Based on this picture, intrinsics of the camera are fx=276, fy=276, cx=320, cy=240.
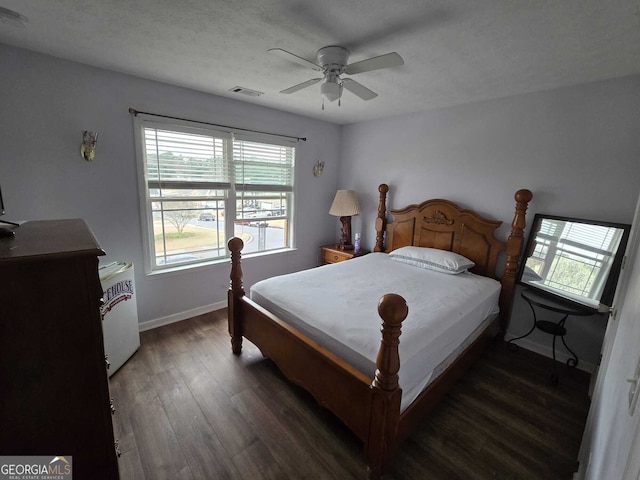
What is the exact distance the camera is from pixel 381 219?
3721mm

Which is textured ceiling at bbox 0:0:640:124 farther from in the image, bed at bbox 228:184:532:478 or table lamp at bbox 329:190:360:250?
table lamp at bbox 329:190:360:250

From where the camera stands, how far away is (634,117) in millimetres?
2100

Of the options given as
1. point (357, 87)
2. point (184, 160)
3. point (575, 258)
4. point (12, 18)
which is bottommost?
point (575, 258)

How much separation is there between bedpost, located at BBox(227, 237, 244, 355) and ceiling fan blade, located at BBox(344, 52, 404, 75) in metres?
1.52

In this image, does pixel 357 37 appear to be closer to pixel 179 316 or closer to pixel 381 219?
pixel 381 219

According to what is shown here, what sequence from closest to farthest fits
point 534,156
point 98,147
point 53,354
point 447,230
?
point 53,354 < point 98,147 < point 534,156 < point 447,230

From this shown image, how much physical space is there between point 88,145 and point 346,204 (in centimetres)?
274

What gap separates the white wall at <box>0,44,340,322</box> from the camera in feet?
6.55

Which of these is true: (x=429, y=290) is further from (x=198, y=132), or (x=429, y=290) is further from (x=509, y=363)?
(x=198, y=132)

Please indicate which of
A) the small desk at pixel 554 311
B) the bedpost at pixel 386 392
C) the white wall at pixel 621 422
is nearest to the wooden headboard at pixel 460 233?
the small desk at pixel 554 311

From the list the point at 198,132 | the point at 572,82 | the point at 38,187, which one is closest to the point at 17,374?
the point at 38,187

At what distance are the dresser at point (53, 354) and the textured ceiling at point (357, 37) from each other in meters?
1.39

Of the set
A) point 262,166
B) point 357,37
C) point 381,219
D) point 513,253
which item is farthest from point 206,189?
point 513,253

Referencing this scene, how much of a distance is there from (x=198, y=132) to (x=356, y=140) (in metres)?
2.16
